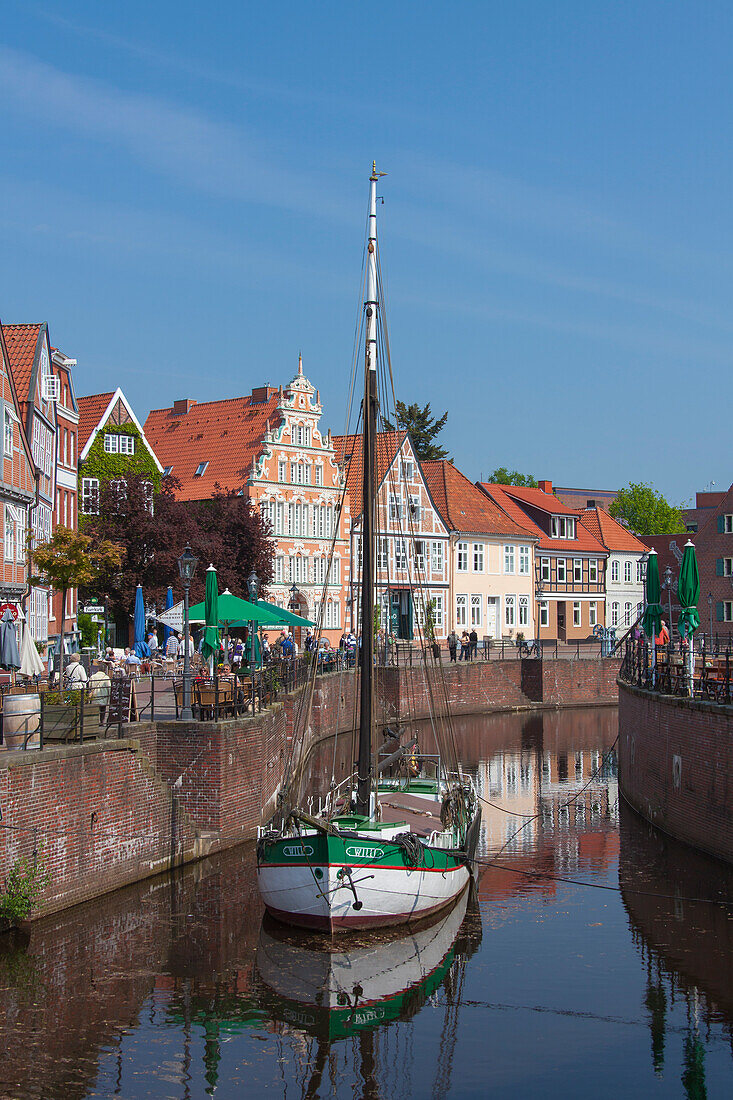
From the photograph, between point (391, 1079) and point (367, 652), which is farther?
point (367, 652)

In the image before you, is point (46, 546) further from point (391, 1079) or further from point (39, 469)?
point (391, 1079)

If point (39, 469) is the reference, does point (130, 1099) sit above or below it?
below

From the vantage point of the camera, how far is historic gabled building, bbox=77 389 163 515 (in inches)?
2042

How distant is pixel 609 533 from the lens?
85.9 metres

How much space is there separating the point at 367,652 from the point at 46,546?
45.9 ft

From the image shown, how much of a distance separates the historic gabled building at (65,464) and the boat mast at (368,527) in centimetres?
2424

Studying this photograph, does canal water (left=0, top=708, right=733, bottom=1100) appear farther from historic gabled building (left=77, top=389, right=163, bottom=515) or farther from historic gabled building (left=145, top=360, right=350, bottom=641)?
historic gabled building (left=145, top=360, right=350, bottom=641)

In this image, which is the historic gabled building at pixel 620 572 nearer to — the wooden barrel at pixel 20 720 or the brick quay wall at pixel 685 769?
the brick quay wall at pixel 685 769

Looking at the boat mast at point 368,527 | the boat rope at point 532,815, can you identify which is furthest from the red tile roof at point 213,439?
the boat mast at point 368,527

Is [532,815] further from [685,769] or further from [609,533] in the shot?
[609,533]

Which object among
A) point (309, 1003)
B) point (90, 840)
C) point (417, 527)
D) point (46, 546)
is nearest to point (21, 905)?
point (90, 840)

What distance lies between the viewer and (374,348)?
2156 cm

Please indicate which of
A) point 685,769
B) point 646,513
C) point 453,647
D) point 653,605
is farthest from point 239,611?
point 646,513

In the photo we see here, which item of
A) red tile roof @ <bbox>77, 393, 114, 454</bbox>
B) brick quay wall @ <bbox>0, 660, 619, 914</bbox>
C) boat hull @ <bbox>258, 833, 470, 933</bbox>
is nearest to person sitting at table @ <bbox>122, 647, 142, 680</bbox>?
brick quay wall @ <bbox>0, 660, 619, 914</bbox>
